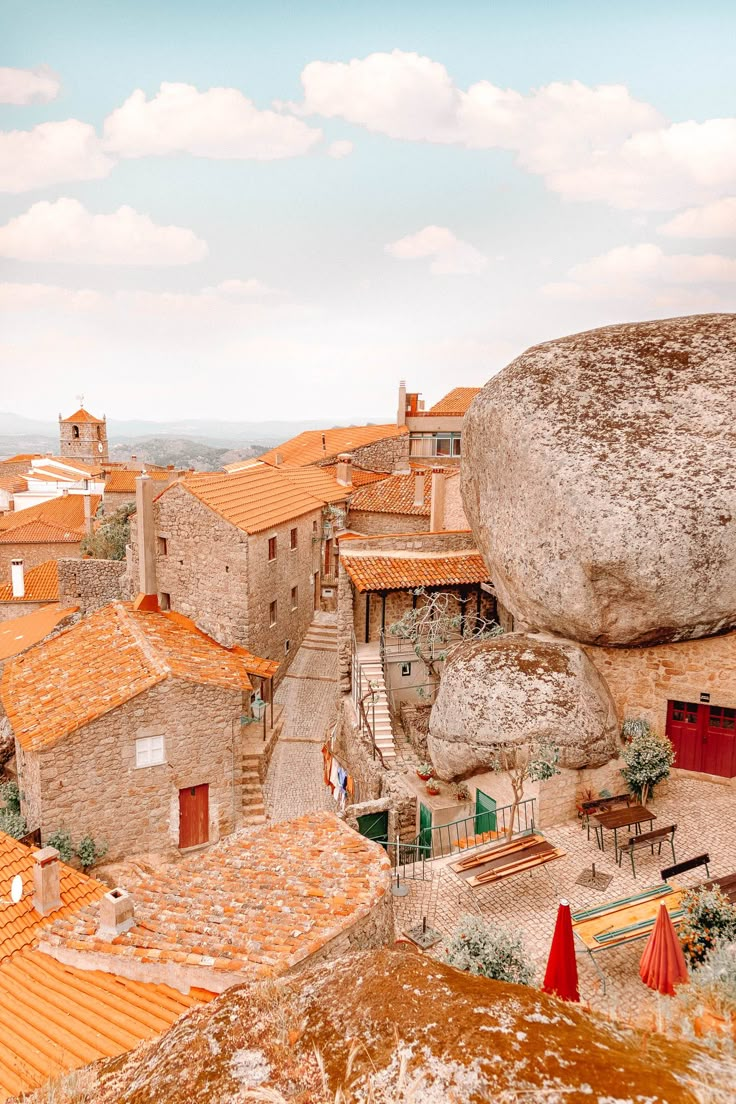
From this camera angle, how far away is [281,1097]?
2.95 metres

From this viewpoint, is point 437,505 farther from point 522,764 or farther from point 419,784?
point 522,764

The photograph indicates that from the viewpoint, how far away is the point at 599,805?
42.6ft

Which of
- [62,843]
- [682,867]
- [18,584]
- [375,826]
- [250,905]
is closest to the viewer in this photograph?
[250,905]

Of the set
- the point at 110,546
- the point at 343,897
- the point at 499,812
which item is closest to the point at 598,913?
the point at 343,897

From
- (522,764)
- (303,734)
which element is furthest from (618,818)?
(303,734)

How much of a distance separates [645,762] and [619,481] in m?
5.45

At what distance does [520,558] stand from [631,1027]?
37.7 ft

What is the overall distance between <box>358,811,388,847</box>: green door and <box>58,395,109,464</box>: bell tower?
8005 cm

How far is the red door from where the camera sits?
16.0 meters

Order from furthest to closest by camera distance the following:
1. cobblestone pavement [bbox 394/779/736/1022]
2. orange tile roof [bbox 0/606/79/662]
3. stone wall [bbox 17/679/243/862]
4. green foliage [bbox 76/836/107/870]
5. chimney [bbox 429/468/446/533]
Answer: orange tile roof [bbox 0/606/79/662]
chimney [bbox 429/468/446/533]
green foliage [bbox 76/836/107/870]
stone wall [bbox 17/679/243/862]
cobblestone pavement [bbox 394/779/736/1022]

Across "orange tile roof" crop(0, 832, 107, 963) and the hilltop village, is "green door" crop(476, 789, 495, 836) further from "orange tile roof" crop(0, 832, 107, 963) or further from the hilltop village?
"orange tile roof" crop(0, 832, 107, 963)

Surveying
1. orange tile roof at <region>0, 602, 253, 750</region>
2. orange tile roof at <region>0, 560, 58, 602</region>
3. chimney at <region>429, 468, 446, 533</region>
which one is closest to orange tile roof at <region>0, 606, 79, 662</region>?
orange tile roof at <region>0, 560, 58, 602</region>

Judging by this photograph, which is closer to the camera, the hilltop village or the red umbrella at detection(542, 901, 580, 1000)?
the hilltop village

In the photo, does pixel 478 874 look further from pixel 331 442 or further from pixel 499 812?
pixel 331 442
